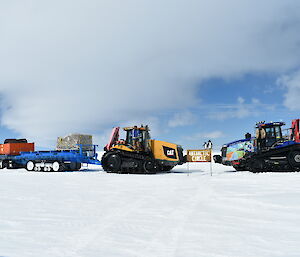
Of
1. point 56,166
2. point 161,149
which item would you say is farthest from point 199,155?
point 56,166

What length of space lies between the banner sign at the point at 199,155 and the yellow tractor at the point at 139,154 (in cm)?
86

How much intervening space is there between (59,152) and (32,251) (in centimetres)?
1696

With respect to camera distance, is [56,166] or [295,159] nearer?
[295,159]

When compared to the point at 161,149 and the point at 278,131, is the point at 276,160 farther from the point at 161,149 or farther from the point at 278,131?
the point at 161,149

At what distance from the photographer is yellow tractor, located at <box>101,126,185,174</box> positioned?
1642cm

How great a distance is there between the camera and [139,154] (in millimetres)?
16578

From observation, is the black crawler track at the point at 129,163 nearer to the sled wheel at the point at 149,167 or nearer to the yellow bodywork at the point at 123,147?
the sled wheel at the point at 149,167

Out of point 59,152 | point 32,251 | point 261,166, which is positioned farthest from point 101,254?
point 59,152

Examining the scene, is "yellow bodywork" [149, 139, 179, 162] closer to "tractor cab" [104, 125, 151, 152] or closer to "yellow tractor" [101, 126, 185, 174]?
"yellow tractor" [101, 126, 185, 174]

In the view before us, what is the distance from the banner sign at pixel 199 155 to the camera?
16609 millimetres

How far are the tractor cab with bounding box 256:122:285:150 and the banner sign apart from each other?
10.6 feet

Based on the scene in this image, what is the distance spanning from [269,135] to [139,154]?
834 centimetres

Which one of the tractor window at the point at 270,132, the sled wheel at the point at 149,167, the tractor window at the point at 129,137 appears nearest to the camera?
the sled wheel at the point at 149,167

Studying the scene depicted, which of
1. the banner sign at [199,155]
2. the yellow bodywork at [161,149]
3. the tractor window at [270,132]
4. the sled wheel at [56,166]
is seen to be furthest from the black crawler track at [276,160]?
the sled wheel at [56,166]
